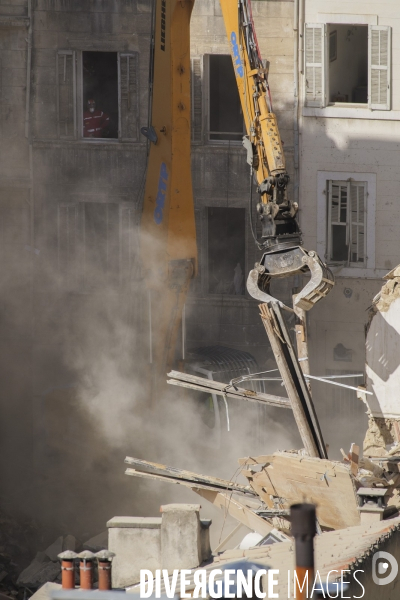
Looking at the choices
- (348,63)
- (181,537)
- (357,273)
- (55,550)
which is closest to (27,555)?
(55,550)

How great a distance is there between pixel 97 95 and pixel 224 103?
8.49 feet

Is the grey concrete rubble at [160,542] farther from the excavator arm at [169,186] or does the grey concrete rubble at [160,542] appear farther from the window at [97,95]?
the window at [97,95]

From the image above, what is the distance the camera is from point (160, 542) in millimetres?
9797

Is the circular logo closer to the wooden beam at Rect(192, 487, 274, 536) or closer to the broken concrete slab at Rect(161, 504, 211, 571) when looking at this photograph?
the broken concrete slab at Rect(161, 504, 211, 571)

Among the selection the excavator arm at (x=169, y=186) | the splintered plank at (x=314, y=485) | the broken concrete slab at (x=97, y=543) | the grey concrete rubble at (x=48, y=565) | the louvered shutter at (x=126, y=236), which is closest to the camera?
the splintered plank at (x=314, y=485)

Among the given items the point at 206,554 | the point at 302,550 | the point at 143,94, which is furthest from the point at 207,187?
the point at 302,550

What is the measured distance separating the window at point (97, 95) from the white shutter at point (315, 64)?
3.42 meters

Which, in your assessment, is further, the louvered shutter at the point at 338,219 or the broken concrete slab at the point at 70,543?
the louvered shutter at the point at 338,219

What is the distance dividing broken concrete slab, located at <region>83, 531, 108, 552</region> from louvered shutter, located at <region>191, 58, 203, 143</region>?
8239 mm

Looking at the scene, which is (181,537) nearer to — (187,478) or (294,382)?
(187,478)

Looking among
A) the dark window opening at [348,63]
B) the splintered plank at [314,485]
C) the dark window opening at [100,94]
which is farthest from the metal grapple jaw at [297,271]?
the dark window opening at [348,63]

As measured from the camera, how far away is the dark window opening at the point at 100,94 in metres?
18.8

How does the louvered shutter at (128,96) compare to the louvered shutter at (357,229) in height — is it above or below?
above

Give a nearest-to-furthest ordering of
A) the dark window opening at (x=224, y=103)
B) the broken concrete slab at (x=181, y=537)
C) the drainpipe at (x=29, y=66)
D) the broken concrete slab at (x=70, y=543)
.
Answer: the broken concrete slab at (x=181, y=537)
the broken concrete slab at (x=70, y=543)
the drainpipe at (x=29, y=66)
the dark window opening at (x=224, y=103)
